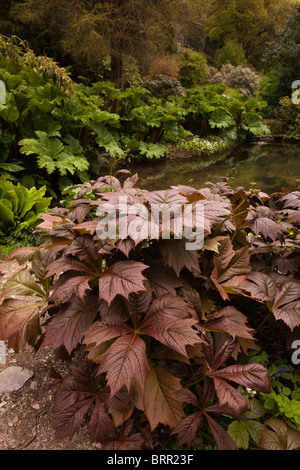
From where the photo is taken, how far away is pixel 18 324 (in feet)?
4.16

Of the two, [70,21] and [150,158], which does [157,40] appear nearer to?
[70,21]

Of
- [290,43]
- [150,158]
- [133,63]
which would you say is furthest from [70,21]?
[290,43]

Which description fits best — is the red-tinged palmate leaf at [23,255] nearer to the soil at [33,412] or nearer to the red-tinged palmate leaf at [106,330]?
the soil at [33,412]

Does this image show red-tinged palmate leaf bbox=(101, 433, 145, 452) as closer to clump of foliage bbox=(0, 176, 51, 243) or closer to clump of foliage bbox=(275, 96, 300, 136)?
clump of foliage bbox=(0, 176, 51, 243)

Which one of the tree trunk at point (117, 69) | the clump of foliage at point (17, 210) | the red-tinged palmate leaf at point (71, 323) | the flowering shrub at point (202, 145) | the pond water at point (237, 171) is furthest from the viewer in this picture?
the tree trunk at point (117, 69)

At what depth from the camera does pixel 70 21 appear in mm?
8156

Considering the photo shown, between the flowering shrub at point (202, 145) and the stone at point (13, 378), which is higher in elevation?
the flowering shrub at point (202, 145)

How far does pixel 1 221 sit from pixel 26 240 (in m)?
0.33

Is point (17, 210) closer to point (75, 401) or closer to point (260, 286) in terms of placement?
point (75, 401)

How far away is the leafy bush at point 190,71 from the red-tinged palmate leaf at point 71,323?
15369 millimetres

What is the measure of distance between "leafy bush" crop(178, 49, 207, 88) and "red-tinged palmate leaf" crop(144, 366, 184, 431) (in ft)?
51.0

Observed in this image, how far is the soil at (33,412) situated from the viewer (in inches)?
45.8

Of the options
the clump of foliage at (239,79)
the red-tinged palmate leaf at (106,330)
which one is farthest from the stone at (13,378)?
the clump of foliage at (239,79)
